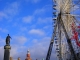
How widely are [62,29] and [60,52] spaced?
20.3 feet

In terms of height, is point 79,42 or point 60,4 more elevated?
point 60,4

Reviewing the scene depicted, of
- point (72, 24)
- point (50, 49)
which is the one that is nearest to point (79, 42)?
point (72, 24)

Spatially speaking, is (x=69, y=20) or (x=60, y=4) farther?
(x=69, y=20)

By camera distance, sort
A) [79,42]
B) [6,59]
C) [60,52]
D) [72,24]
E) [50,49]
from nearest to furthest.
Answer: [6,59], [50,49], [60,52], [72,24], [79,42]

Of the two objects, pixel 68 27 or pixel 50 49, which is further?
pixel 68 27

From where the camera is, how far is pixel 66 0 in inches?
2116

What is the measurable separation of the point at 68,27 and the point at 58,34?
426 cm

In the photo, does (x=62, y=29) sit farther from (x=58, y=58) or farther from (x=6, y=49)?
(x=6, y=49)

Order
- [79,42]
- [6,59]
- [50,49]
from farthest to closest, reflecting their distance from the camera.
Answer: [79,42] → [50,49] → [6,59]

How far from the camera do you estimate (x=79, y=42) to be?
211ft

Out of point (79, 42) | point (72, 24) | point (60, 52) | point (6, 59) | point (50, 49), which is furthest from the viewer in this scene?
point (79, 42)

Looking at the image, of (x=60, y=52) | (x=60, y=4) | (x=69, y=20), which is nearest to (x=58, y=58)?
(x=60, y=52)

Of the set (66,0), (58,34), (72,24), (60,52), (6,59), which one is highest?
(66,0)

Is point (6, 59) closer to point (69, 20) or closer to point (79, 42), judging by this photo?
point (69, 20)
